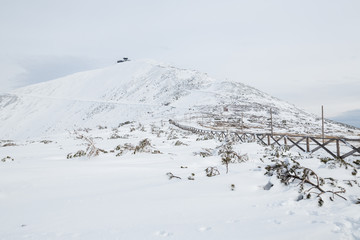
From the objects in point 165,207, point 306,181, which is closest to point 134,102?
point 306,181

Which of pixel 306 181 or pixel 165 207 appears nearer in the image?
pixel 165 207

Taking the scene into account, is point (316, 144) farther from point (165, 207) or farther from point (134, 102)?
point (134, 102)

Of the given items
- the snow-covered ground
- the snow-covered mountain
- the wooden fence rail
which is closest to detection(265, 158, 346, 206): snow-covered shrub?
the snow-covered ground

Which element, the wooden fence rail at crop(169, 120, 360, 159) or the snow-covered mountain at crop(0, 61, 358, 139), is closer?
the wooden fence rail at crop(169, 120, 360, 159)

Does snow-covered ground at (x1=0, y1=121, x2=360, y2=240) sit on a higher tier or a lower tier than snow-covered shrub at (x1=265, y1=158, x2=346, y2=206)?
lower

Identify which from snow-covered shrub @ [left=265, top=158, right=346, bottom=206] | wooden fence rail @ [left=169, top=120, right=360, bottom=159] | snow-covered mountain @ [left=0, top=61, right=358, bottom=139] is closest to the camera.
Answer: snow-covered shrub @ [left=265, top=158, right=346, bottom=206]

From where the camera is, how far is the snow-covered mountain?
54947 millimetres

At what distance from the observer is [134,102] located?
7775 cm

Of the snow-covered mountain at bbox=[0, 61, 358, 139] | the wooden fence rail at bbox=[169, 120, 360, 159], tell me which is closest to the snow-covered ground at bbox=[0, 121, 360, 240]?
the wooden fence rail at bbox=[169, 120, 360, 159]

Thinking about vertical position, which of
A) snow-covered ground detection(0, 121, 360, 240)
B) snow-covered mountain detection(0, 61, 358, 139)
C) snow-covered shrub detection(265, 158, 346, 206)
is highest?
snow-covered mountain detection(0, 61, 358, 139)

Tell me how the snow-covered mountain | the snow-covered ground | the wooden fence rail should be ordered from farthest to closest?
the snow-covered mountain < the wooden fence rail < the snow-covered ground

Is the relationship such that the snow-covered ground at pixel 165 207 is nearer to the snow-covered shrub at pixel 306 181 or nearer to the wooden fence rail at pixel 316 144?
the snow-covered shrub at pixel 306 181

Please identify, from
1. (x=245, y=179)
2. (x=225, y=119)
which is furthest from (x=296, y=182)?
(x=225, y=119)

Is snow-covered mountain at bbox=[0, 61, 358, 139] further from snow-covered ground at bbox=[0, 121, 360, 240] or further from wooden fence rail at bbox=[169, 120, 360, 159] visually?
snow-covered ground at bbox=[0, 121, 360, 240]
